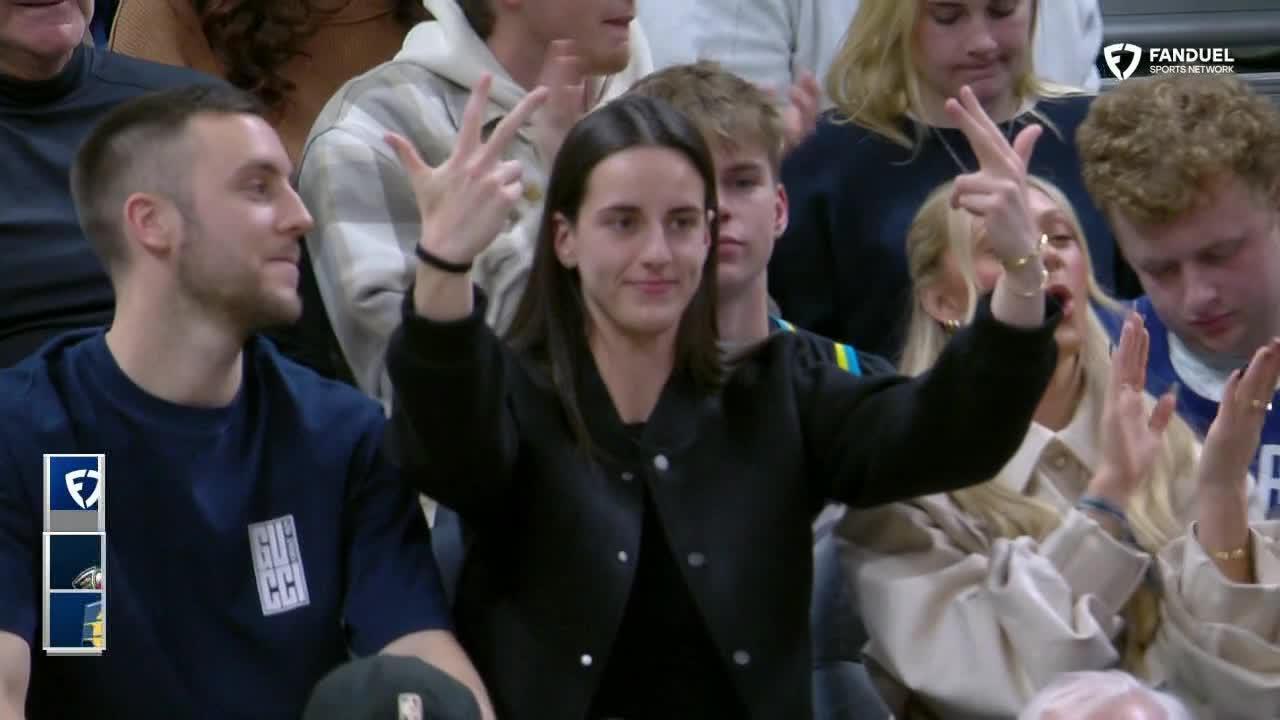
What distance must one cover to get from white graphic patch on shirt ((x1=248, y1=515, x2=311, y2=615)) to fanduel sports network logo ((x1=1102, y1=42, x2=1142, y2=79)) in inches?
105

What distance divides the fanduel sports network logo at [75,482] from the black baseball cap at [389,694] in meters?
0.39

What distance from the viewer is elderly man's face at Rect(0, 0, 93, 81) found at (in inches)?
124

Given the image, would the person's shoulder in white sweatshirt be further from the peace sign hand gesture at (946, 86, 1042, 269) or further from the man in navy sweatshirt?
the peace sign hand gesture at (946, 86, 1042, 269)

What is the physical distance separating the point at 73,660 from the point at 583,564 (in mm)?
590

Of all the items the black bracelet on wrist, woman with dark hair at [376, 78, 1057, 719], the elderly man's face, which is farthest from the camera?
the elderly man's face

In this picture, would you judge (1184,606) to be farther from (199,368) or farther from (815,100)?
(199,368)

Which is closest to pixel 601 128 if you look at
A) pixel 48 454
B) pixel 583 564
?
pixel 583 564

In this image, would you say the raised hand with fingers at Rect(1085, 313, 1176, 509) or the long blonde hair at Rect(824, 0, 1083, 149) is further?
the long blonde hair at Rect(824, 0, 1083, 149)

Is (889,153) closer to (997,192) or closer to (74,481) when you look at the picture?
(997,192)

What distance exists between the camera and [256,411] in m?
2.68

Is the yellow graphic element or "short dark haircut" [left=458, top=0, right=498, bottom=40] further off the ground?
"short dark haircut" [left=458, top=0, right=498, bottom=40]

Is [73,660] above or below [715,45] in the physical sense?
below

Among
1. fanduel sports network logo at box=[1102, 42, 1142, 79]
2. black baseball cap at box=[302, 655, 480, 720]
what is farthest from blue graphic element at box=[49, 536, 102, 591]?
fanduel sports network logo at box=[1102, 42, 1142, 79]

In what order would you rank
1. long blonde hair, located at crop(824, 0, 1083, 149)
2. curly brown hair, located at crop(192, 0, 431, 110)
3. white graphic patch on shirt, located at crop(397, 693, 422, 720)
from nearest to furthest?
white graphic patch on shirt, located at crop(397, 693, 422, 720), long blonde hair, located at crop(824, 0, 1083, 149), curly brown hair, located at crop(192, 0, 431, 110)
